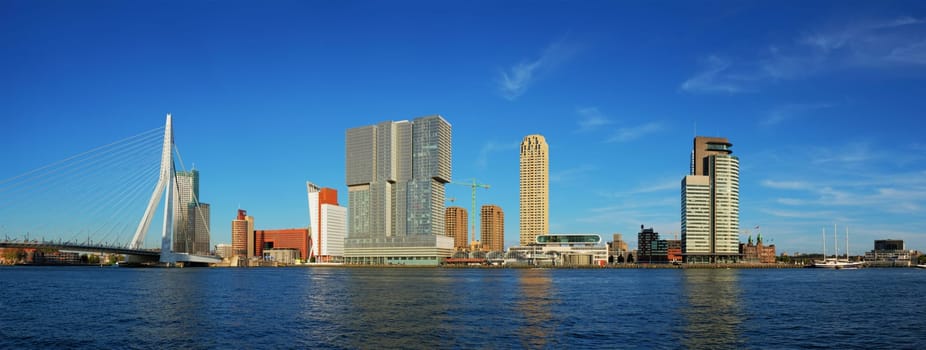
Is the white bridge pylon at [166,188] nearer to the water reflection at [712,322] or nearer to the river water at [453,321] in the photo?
the river water at [453,321]

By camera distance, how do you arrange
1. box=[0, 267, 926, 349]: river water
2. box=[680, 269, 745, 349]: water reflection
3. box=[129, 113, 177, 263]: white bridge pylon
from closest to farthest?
box=[680, 269, 745, 349]: water reflection
box=[0, 267, 926, 349]: river water
box=[129, 113, 177, 263]: white bridge pylon

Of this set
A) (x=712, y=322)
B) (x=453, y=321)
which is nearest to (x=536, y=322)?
(x=453, y=321)

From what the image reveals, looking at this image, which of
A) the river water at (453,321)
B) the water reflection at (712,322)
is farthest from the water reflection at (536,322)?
the water reflection at (712,322)

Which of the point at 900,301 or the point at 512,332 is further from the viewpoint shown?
the point at 900,301

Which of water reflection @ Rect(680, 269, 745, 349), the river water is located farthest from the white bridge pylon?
water reflection @ Rect(680, 269, 745, 349)

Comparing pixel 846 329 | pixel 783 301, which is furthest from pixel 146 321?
pixel 783 301

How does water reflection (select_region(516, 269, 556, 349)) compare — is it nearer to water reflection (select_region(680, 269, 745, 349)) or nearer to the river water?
the river water

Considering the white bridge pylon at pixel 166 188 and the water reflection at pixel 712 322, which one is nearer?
the water reflection at pixel 712 322

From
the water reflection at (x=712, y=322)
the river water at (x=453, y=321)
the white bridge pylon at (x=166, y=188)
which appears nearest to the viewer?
the water reflection at (x=712, y=322)

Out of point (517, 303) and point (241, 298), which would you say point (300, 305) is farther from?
point (517, 303)

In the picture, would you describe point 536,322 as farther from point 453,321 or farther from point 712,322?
point 712,322

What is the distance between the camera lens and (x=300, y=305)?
68.4 meters

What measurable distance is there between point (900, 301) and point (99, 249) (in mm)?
183052

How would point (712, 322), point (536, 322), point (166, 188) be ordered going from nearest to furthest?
1. point (536, 322)
2. point (712, 322)
3. point (166, 188)
